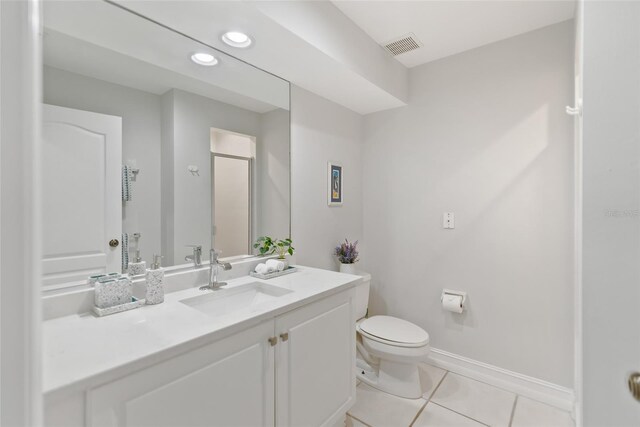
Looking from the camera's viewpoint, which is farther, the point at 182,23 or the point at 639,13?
the point at 182,23

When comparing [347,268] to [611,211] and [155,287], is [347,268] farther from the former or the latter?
[611,211]

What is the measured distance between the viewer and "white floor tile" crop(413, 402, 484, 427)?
1.74 meters

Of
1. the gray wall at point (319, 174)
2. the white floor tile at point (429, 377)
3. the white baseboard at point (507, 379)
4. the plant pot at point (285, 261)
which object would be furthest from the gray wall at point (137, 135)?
the white baseboard at point (507, 379)

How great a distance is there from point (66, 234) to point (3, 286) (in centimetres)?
101

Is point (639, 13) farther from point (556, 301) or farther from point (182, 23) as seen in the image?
point (556, 301)

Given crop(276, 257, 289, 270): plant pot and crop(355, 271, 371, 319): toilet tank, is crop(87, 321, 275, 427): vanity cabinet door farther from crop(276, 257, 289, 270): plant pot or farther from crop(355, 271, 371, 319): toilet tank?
crop(355, 271, 371, 319): toilet tank

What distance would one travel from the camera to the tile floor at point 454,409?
177 centimetres

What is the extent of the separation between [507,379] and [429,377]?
0.51 meters

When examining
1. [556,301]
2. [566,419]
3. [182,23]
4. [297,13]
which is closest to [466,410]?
[566,419]

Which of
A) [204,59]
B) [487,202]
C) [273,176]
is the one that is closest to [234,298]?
[273,176]

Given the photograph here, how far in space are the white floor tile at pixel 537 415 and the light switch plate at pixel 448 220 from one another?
3.99ft

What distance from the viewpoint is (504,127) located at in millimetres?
2086

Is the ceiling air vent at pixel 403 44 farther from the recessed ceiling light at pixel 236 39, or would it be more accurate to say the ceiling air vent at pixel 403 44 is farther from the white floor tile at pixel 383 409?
the white floor tile at pixel 383 409

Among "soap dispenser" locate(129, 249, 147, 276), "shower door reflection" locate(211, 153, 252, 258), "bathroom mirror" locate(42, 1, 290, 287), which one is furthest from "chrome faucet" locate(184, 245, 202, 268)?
"soap dispenser" locate(129, 249, 147, 276)
